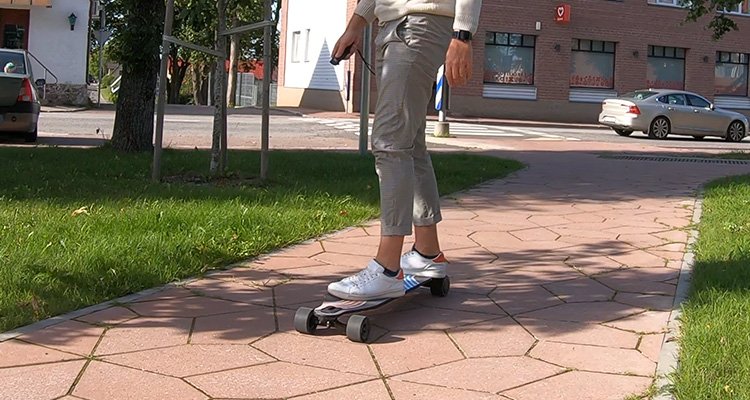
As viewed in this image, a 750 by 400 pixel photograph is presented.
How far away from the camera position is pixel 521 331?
423cm

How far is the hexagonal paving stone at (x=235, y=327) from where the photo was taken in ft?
13.2

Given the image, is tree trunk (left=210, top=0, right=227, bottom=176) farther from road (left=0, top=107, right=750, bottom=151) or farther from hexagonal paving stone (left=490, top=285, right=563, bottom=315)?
road (left=0, top=107, right=750, bottom=151)

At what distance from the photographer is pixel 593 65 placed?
→ 3809 cm

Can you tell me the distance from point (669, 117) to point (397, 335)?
2370 cm

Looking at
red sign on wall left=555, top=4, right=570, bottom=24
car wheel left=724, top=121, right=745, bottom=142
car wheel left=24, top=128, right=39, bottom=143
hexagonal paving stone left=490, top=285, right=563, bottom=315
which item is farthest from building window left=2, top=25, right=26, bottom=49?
hexagonal paving stone left=490, top=285, right=563, bottom=315

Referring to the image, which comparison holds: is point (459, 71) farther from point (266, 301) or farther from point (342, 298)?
point (266, 301)

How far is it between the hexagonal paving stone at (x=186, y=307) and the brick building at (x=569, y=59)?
2951cm

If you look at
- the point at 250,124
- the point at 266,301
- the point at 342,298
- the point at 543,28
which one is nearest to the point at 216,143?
the point at 266,301

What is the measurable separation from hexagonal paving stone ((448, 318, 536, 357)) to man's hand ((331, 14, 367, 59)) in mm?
1351

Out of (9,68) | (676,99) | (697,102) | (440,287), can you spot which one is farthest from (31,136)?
(697,102)

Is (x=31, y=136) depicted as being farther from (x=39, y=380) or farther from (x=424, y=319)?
(x=39, y=380)

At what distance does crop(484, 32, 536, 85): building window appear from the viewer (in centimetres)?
3631

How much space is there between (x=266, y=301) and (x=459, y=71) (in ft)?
4.69

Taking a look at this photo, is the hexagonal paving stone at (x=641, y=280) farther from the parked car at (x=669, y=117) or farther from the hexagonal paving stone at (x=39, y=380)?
the parked car at (x=669, y=117)
